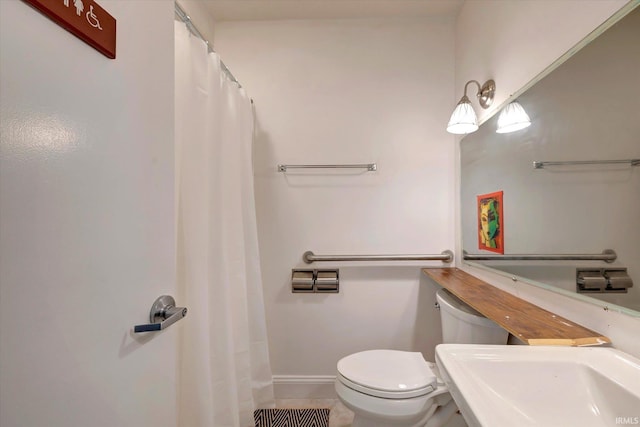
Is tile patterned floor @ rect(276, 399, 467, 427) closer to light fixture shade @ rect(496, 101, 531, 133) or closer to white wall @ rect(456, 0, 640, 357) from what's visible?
white wall @ rect(456, 0, 640, 357)

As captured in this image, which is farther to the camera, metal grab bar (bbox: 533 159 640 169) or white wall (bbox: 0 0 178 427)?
metal grab bar (bbox: 533 159 640 169)

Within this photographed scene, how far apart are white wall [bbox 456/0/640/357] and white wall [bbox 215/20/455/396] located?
0.81 feet

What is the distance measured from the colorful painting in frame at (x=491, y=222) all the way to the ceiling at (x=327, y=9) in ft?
3.96

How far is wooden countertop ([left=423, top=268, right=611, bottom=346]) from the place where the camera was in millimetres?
716

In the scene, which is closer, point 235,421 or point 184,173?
point 184,173

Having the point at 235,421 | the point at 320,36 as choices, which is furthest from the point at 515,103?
the point at 235,421

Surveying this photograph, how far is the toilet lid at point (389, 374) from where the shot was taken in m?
1.02

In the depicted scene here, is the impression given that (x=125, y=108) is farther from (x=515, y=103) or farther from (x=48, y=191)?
(x=515, y=103)

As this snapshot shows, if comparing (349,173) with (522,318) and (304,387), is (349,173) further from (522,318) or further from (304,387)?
(304,387)

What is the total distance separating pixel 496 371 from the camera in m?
0.65

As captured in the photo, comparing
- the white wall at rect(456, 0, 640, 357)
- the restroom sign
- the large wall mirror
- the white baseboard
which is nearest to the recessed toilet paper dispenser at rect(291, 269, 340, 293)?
the white baseboard

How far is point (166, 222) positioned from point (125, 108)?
0.29m

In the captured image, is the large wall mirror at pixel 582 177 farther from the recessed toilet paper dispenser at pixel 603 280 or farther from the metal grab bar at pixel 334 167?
the metal grab bar at pixel 334 167

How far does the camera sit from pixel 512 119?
1.08 meters
